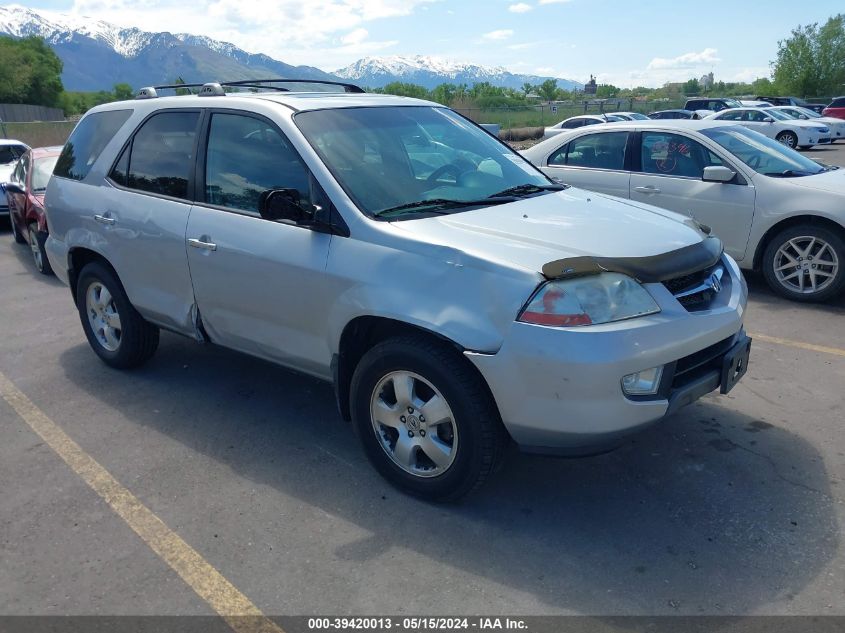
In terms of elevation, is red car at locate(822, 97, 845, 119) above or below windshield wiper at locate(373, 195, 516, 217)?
above

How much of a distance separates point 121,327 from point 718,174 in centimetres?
521

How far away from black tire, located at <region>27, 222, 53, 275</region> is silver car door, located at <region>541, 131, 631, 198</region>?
19.6ft

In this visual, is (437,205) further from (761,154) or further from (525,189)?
(761,154)

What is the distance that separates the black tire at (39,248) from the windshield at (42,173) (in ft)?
1.70

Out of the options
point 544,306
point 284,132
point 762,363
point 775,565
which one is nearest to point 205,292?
point 284,132

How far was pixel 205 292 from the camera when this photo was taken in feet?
13.8

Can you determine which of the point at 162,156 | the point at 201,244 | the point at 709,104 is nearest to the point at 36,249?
the point at 162,156

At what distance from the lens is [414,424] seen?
3375mm

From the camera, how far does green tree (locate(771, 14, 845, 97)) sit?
56375 mm

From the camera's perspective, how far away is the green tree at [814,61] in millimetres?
56375

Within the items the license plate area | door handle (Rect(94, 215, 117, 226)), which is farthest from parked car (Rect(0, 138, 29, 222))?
the license plate area

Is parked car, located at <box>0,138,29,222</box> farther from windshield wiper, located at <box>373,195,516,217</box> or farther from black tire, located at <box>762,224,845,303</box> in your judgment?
black tire, located at <box>762,224,845,303</box>

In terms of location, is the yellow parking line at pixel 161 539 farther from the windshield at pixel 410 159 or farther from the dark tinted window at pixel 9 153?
the dark tinted window at pixel 9 153

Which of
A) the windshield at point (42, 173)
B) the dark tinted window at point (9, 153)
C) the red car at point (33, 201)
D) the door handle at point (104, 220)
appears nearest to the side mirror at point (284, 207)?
the door handle at point (104, 220)
